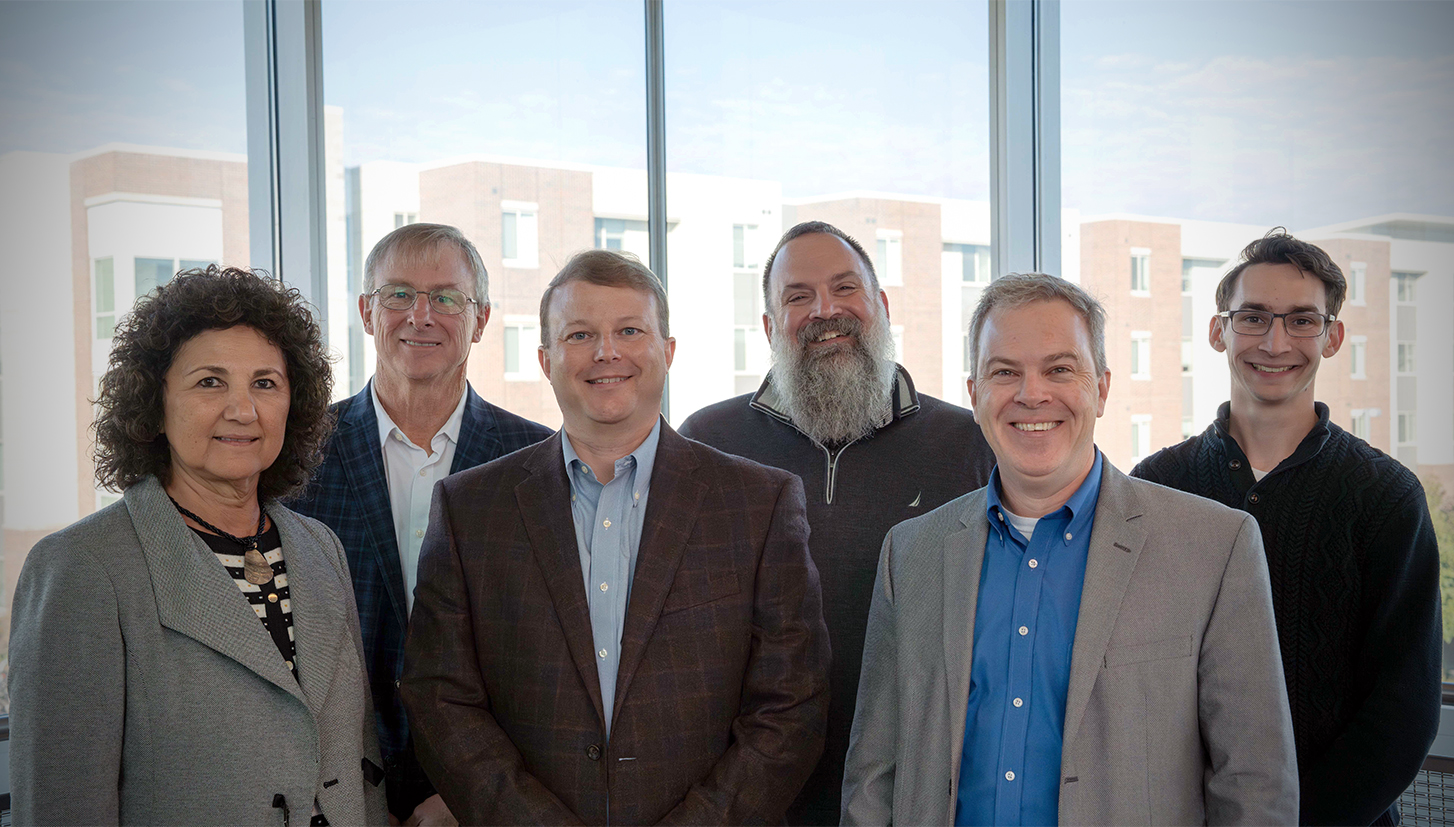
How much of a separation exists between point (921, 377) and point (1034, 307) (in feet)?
9.14

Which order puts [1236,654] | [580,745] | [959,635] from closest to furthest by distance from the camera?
1. [1236,654]
2. [959,635]
3. [580,745]

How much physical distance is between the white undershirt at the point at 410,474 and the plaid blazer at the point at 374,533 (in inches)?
1.2

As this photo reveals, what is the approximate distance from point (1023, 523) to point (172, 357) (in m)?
1.65

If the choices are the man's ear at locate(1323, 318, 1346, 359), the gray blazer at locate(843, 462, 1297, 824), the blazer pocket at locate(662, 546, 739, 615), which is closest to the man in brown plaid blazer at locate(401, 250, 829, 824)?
the blazer pocket at locate(662, 546, 739, 615)

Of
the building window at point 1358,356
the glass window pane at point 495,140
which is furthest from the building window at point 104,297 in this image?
the building window at point 1358,356

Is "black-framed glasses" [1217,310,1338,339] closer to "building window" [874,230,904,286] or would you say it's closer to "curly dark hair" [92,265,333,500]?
"curly dark hair" [92,265,333,500]

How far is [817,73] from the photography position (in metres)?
4.40

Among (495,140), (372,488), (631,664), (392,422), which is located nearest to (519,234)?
(495,140)

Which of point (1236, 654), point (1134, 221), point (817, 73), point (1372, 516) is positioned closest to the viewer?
point (1236, 654)

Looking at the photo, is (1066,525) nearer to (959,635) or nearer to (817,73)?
(959,635)

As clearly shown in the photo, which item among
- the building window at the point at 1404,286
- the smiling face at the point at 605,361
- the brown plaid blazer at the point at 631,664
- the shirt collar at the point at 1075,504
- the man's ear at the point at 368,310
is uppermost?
the building window at the point at 1404,286

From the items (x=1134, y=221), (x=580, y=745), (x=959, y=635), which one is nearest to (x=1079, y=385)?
(x=959, y=635)

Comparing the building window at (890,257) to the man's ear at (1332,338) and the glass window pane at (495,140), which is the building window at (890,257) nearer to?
the glass window pane at (495,140)

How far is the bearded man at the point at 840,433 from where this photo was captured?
2.38 m
